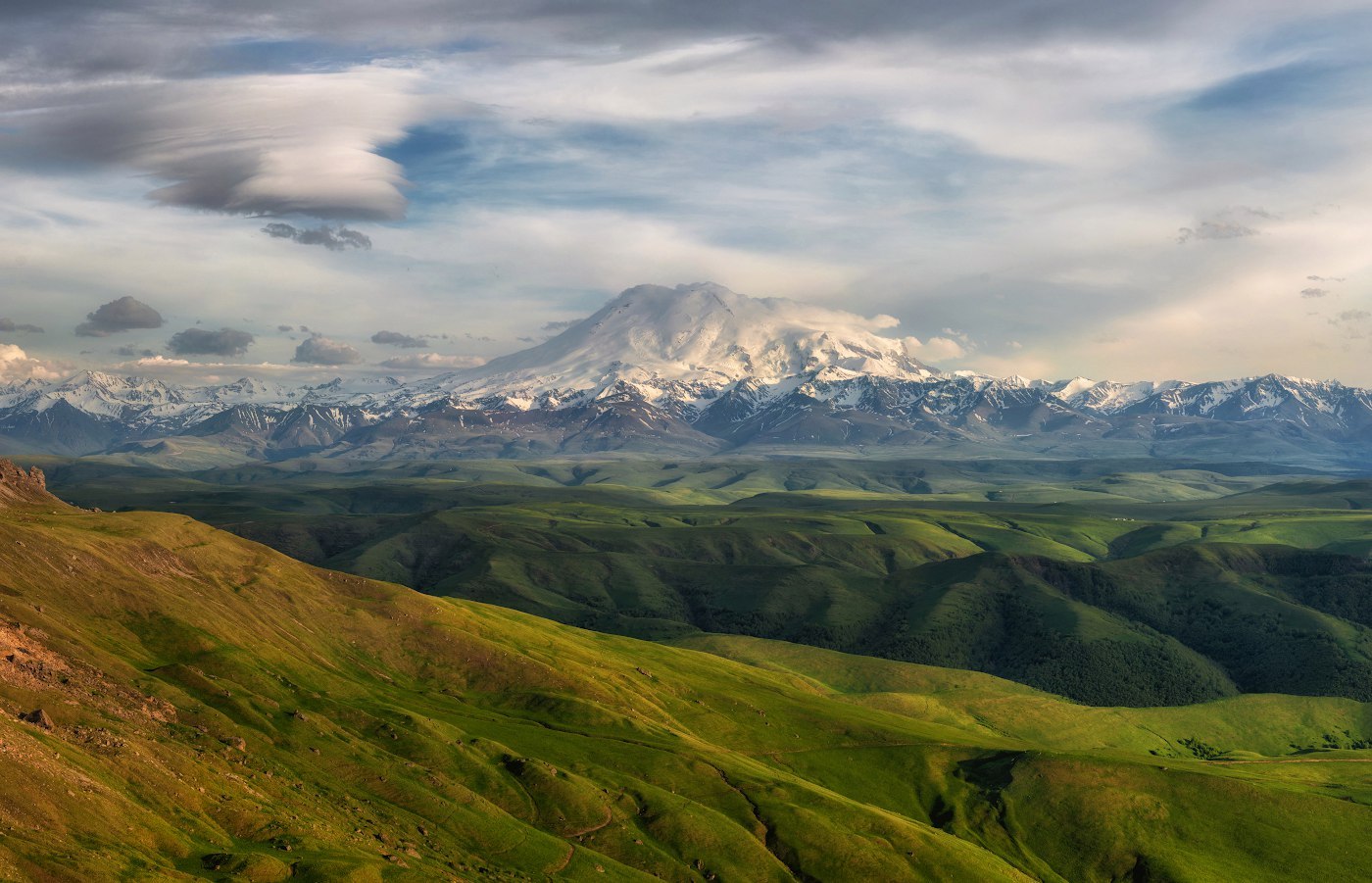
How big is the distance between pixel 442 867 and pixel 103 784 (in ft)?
139

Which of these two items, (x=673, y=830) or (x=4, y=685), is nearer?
(x=4, y=685)

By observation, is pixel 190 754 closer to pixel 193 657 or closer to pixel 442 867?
pixel 442 867

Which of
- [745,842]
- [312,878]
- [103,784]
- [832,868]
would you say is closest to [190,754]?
[103,784]

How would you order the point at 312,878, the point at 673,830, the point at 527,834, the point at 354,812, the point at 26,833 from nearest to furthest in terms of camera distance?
the point at 26,833 → the point at 312,878 → the point at 354,812 → the point at 527,834 → the point at 673,830

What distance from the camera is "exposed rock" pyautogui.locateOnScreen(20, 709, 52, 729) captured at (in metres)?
129

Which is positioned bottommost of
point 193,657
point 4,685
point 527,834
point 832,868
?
point 832,868

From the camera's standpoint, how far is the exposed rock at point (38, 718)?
128750 mm

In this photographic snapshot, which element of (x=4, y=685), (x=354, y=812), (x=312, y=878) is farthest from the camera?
(x=354, y=812)

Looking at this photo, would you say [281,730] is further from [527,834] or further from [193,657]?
[527,834]

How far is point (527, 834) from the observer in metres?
165

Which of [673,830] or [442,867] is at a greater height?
[442,867]

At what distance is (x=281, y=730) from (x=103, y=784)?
51.4 meters

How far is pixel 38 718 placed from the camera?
129500 millimetres

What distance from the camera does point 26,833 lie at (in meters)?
102
